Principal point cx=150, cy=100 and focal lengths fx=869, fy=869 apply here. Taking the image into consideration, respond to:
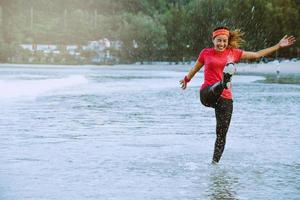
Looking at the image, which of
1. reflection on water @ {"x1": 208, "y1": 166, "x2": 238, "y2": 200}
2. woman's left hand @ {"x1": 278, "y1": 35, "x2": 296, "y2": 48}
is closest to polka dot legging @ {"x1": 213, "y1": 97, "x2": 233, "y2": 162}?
reflection on water @ {"x1": 208, "y1": 166, "x2": 238, "y2": 200}

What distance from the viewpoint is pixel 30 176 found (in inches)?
345

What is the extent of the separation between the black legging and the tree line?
6571cm

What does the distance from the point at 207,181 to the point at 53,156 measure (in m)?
2.61

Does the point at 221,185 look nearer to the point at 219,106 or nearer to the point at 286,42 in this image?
the point at 219,106

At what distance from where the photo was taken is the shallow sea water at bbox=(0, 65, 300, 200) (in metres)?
7.98

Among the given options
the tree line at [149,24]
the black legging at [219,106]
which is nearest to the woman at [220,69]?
the black legging at [219,106]

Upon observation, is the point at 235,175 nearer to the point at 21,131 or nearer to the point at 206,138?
the point at 206,138

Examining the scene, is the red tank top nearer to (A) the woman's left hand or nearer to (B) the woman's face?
(B) the woman's face

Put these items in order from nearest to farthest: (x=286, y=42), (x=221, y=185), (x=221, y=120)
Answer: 1. (x=221, y=185)
2. (x=286, y=42)
3. (x=221, y=120)

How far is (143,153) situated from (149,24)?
91.7 meters

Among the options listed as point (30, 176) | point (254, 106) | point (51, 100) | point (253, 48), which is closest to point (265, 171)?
point (30, 176)

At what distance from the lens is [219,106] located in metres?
9.86

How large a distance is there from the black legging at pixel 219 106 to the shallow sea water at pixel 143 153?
24cm

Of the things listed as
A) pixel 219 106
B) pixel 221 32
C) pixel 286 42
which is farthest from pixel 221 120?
pixel 286 42
